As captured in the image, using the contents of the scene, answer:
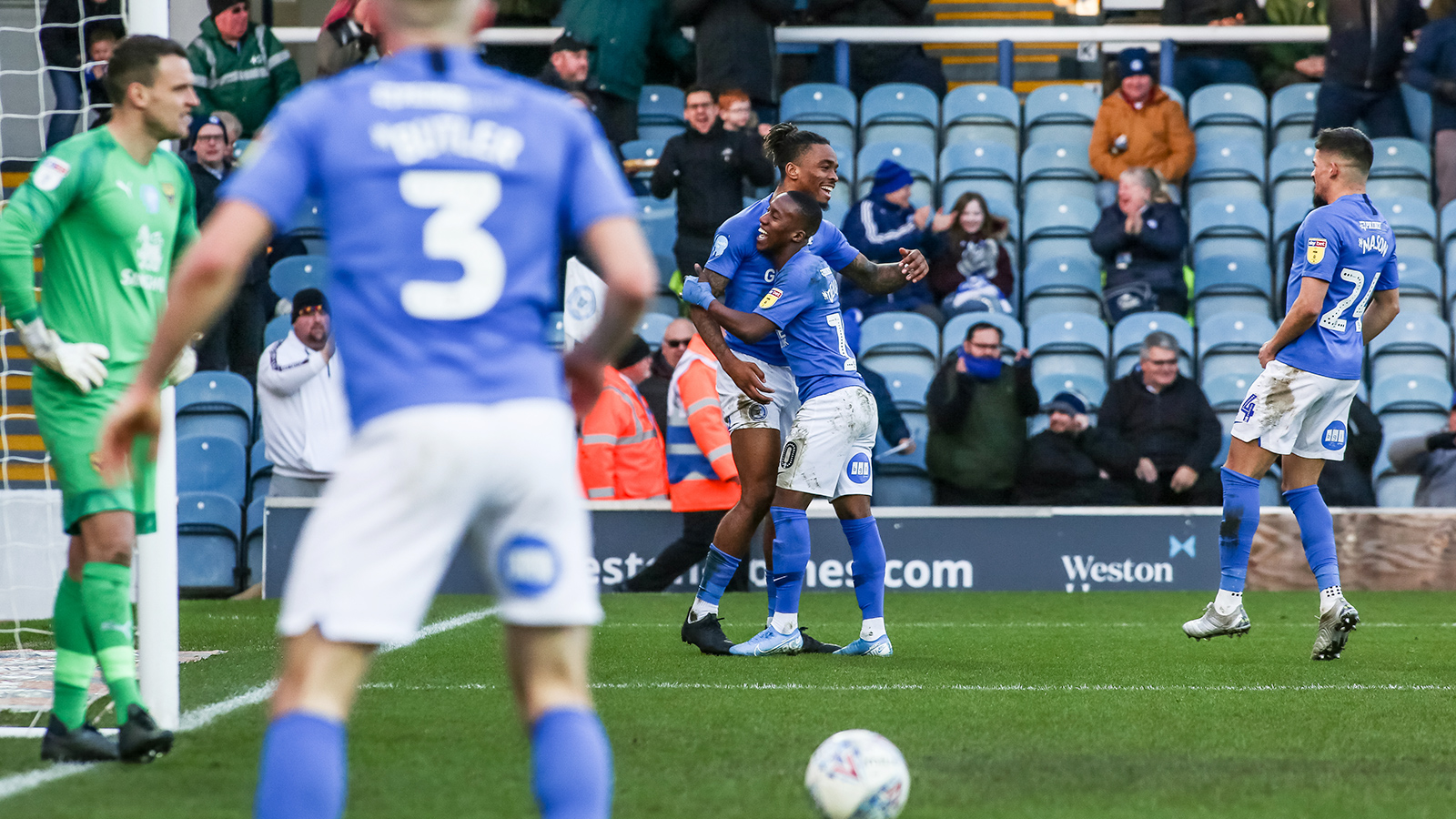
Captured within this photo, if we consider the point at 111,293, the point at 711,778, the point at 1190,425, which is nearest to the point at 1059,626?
the point at 1190,425

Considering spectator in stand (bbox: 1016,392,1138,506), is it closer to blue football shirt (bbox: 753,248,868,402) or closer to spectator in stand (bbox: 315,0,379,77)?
blue football shirt (bbox: 753,248,868,402)

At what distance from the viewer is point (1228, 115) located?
13156 mm

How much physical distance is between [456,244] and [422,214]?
0.23 ft

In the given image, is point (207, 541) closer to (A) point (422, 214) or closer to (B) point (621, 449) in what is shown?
(B) point (621, 449)

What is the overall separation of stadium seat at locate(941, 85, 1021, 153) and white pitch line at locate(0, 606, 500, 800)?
23.3 ft

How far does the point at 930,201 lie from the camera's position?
12.5 meters

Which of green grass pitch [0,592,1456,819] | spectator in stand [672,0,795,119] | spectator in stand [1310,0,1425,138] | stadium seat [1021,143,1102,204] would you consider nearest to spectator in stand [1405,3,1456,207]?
spectator in stand [1310,0,1425,138]

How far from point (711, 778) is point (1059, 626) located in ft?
15.3

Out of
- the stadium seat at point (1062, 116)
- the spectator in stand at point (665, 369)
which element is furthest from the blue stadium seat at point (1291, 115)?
the spectator in stand at point (665, 369)

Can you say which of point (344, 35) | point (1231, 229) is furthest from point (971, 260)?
point (344, 35)

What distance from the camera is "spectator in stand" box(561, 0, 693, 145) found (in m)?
12.1

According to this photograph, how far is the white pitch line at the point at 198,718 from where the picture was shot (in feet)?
12.7

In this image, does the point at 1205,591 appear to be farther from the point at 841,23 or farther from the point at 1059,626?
the point at 841,23

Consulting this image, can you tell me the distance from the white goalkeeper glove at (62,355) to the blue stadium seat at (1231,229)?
9.82 m
